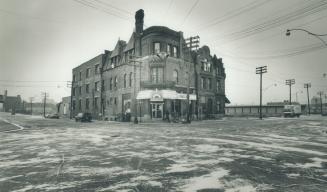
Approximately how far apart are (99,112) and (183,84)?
17.8 metres

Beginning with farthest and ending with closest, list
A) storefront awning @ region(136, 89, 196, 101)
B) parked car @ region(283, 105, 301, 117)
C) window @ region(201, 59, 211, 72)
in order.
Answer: parked car @ region(283, 105, 301, 117) < window @ region(201, 59, 211, 72) < storefront awning @ region(136, 89, 196, 101)

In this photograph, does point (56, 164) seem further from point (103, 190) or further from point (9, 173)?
point (103, 190)

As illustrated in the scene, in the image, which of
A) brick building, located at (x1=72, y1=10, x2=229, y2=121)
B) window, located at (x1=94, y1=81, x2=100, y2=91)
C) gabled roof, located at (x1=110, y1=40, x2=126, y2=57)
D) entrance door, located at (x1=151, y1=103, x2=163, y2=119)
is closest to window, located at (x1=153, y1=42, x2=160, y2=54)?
brick building, located at (x1=72, y1=10, x2=229, y2=121)

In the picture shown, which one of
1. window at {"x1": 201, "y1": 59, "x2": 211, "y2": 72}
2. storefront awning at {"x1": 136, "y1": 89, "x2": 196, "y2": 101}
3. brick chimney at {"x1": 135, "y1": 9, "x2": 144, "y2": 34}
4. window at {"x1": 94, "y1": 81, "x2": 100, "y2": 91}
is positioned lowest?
storefront awning at {"x1": 136, "y1": 89, "x2": 196, "y2": 101}

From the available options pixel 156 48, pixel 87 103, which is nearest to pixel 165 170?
pixel 156 48

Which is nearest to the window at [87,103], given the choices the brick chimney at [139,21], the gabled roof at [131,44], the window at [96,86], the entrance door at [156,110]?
the window at [96,86]

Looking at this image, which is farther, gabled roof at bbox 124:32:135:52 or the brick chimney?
gabled roof at bbox 124:32:135:52

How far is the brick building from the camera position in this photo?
111 feet

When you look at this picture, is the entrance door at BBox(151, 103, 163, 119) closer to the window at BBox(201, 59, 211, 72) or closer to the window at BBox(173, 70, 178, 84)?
the window at BBox(173, 70, 178, 84)

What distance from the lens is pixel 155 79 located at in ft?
113

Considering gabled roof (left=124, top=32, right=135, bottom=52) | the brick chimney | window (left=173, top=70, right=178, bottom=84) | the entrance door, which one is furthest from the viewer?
gabled roof (left=124, top=32, right=135, bottom=52)

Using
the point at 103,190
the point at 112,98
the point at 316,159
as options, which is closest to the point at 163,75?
the point at 112,98

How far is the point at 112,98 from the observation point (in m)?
41.7

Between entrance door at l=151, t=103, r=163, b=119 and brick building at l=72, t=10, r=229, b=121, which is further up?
brick building at l=72, t=10, r=229, b=121
